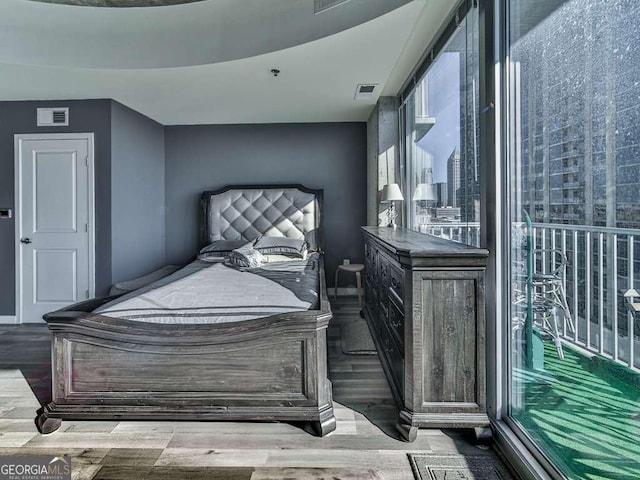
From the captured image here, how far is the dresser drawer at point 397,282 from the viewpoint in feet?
6.94

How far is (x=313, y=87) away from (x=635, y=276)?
3.23m

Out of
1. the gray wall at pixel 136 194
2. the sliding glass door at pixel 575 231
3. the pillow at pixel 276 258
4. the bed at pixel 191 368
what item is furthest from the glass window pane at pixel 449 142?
the gray wall at pixel 136 194

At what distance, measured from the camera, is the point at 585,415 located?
140cm

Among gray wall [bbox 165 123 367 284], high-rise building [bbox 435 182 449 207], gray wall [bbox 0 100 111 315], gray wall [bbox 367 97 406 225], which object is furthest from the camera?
gray wall [bbox 165 123 367 284]

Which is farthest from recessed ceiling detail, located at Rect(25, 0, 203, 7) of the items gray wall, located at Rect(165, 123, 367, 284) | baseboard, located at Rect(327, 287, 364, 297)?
baseboard, located at Rect(327, 287, 364, 297)

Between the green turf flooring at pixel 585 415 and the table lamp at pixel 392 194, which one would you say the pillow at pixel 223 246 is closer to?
the table lamp at pixel 392 194

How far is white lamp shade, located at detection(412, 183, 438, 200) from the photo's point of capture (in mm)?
3127

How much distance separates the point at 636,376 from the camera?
3.73 feet

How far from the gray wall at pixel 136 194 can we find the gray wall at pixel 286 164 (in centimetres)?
28

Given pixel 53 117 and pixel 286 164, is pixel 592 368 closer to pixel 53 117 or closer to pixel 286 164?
pixel 286 164

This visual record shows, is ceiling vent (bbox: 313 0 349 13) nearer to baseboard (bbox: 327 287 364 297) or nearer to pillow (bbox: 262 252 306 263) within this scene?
pillow (bbox: 262 252 306 263)

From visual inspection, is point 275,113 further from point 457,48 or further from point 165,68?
point 457,48

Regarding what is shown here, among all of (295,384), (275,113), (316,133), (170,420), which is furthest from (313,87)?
(170,420)

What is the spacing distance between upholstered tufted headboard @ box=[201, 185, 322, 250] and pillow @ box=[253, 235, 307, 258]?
1.31ft
